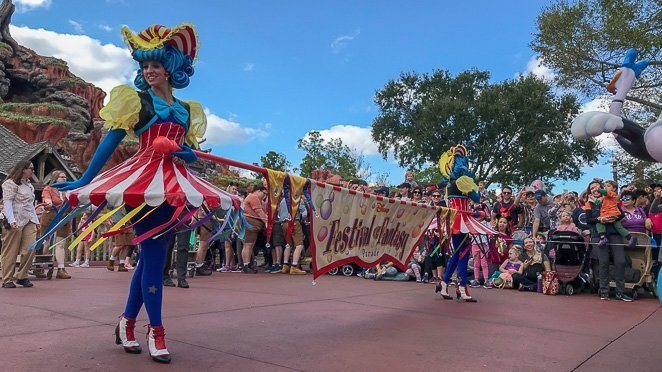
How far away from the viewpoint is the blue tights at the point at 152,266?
11.2 ft

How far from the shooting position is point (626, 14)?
696 inches

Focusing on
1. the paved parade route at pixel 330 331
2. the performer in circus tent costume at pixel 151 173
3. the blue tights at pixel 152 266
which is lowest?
the paved parade route at pixel 330 331

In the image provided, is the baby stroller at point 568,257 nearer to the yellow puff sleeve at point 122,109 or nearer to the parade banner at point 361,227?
the parade banner at point 361,227

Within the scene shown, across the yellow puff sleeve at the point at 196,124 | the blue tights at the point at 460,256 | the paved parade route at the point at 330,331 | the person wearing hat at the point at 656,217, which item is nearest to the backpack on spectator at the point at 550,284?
the paved parade route at the point at 330,331

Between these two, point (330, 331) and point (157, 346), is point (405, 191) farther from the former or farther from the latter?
point (157, 346)

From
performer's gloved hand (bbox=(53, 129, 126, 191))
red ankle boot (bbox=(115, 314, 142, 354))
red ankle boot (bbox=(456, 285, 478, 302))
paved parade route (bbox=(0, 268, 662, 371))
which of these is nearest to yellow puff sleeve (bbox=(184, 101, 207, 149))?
performer's gloved hand (bbox=(53, 129, 126, 191))

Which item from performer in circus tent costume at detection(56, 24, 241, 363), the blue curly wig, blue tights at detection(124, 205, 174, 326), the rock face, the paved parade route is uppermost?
the rock face

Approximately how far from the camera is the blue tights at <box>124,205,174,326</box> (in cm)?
343

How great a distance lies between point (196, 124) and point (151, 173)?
0.69 m

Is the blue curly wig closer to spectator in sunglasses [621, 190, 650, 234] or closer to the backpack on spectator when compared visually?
the backpack on spectator

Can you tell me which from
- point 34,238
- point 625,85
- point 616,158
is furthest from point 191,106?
point 616,158

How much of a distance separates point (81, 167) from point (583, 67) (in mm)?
35002

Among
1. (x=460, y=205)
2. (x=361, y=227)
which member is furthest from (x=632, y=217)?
(x=361, y=227)

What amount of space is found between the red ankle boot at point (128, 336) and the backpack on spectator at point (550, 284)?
6820 millimetres
